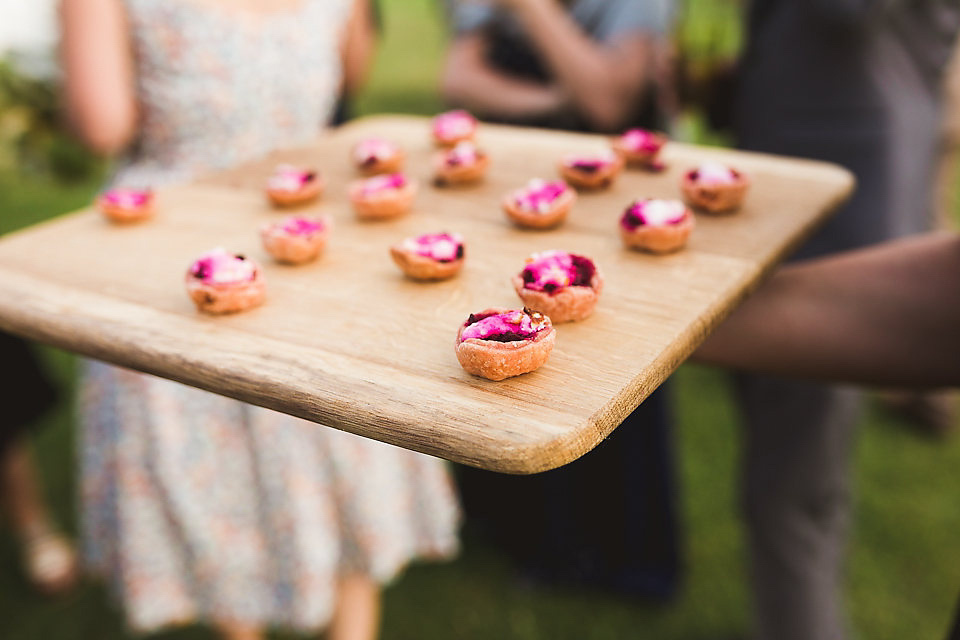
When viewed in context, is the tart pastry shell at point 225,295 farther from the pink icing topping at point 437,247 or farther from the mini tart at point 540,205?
the mini tart at point 540,205

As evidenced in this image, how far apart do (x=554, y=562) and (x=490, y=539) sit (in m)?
0.29

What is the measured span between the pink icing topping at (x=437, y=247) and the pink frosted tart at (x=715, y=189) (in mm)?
315

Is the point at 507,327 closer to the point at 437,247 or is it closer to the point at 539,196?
the point at 437,247

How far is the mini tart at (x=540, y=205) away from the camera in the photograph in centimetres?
93

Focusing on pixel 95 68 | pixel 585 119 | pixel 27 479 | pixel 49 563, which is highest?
pixel 95 68

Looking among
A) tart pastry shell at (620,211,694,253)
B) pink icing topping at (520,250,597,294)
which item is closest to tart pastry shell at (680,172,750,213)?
tart pastry shell at (620,211,694,253)

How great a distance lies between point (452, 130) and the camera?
1293 mm

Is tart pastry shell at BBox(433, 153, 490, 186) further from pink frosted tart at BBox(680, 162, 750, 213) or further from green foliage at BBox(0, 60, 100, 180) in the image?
green foliage at BBox(0, 60, 100, 180)

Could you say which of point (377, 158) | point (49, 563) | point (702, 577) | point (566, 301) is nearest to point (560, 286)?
point (566, 301)

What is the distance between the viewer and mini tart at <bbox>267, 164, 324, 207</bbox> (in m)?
1.06

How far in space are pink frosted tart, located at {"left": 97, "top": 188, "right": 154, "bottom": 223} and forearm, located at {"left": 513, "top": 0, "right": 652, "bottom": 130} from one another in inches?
43.0

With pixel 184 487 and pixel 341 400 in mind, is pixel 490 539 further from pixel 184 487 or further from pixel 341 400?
pixel 341 400

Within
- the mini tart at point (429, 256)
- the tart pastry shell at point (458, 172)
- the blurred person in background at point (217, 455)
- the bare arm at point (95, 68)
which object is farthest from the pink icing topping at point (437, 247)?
the bare arm at point (95, 68)

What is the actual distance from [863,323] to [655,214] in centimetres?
39
